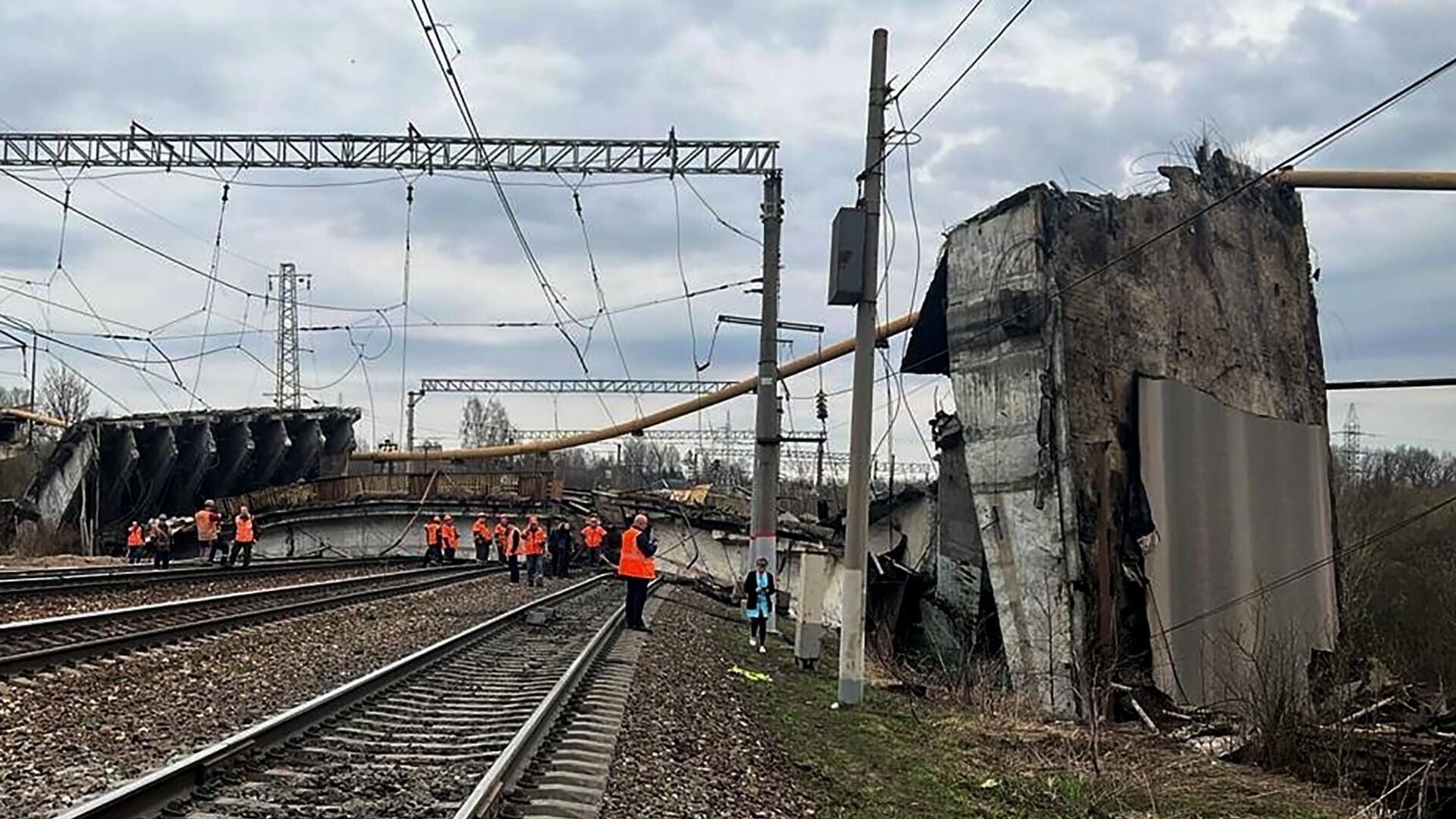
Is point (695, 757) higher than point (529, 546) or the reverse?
the reverse

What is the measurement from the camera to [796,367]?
3080 centimetres

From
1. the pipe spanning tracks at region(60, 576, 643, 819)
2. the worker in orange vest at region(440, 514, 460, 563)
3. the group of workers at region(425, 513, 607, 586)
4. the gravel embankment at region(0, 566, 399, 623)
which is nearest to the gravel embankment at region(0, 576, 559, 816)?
the pipe spanning tracks at region(60, 576, 643, 819)

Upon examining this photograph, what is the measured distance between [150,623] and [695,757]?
8.76 meters

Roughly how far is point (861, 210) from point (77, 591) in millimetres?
12961

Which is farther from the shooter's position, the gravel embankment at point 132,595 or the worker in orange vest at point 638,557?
the worker in orange vest at point 638,557

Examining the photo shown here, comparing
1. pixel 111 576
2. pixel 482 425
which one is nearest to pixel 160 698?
pixel 111 576

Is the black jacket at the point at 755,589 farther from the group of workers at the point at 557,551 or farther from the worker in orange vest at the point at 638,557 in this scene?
the worker in orange vest at the point at 638,557

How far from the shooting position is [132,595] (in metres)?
19.2

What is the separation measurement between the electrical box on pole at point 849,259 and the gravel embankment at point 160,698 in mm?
5640

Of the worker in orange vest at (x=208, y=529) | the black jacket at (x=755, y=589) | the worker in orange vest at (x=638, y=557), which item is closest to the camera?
the worker in orange vest at (x=638, y=557)

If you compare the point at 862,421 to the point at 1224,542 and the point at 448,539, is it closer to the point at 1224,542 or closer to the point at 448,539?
the point at 1224,542

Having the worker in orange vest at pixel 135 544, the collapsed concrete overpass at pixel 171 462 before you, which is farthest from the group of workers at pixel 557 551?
the collapsed concrete overpass at pixel 171 462

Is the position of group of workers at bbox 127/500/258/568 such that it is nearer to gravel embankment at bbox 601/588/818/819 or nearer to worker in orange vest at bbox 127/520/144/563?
worker in orange vest at bbox 127/520/144/563

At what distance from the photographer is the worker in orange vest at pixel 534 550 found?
28094 millimetres
